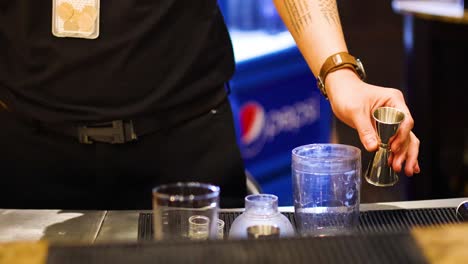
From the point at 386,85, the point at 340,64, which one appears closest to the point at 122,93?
the point at 340,64

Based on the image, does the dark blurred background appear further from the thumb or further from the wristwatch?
the thumb

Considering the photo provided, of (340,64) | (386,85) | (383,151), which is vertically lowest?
(386,85)

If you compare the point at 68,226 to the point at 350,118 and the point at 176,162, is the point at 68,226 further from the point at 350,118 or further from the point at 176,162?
the point at 350,118

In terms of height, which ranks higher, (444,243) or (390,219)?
(444,243)

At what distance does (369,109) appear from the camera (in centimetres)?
151

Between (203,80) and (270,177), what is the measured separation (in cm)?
216

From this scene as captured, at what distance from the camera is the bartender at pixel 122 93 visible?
5.50 feet

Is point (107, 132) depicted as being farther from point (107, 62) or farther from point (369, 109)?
point (369, 109)

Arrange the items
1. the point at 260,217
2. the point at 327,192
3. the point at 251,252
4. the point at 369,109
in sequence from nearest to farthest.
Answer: the point at 251,252, the point at 260,217, the point at 327,192, the point at 369,109

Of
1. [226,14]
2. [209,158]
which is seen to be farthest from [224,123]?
[226,14]

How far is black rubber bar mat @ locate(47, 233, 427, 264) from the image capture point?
0.87 metres

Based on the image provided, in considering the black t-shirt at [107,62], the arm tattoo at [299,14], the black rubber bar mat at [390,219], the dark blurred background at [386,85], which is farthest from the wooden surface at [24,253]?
the dark blurred background at [386,85]

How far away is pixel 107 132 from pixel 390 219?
611 millimetres

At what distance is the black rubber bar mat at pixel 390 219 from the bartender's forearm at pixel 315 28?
1.07 ft
